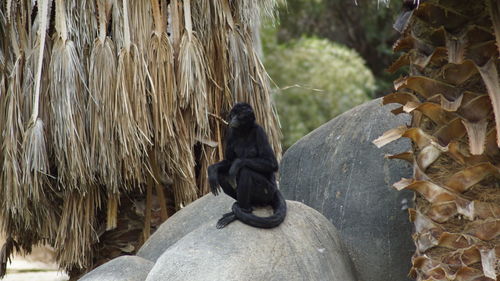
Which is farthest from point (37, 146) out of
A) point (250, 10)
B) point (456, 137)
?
point (456, 137)

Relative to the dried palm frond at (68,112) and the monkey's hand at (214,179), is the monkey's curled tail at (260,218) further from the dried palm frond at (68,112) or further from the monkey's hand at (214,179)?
the dried palm frond at (68,112)

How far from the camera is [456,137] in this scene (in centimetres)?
440

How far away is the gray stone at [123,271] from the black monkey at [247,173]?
2.43 ft

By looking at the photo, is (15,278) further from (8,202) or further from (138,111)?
(138,111)

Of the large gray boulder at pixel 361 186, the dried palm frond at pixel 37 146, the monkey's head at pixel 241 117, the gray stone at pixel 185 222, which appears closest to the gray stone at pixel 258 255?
the large gray boulder at pixel 361 186

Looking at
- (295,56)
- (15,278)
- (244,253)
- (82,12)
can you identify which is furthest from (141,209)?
(295,56)

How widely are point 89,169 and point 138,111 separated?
62 cm

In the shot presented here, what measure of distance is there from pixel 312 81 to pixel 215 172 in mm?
Answer: 11205

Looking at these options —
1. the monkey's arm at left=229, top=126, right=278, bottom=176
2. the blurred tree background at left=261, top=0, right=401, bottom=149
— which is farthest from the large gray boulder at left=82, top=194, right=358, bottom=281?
the blurred tree background at left=261, top=0, right=401, bottom=149

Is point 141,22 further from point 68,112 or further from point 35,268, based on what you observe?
point 35,268

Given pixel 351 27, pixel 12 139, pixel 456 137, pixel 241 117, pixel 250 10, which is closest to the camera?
pixel 456 137

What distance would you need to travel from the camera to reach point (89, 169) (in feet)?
22.3

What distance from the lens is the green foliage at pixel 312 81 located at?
1584cm

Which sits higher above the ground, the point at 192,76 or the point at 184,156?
the point at 192,76
